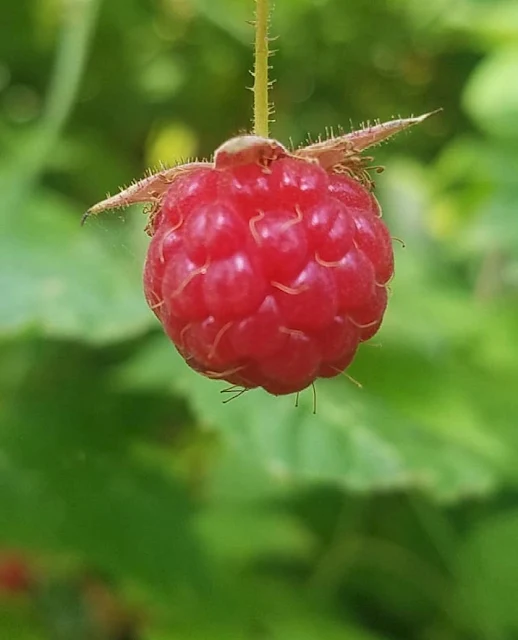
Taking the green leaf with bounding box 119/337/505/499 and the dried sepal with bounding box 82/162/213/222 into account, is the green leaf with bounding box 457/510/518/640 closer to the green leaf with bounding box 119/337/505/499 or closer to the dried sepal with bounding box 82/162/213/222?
the green leaf with bounding box 119/337/505/499

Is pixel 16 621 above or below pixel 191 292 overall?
below

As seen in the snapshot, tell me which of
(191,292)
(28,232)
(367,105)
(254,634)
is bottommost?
(254,634)

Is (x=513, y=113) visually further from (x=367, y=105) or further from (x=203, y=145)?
(x=203, y=145)

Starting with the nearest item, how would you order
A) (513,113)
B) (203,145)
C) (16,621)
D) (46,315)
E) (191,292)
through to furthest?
(191,292)
(46,315)
(16,621)
(513,113)
(203,145)

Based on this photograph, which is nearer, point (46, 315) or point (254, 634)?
point (46, 315)

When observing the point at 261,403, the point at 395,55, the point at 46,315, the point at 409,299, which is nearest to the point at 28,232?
the point at 46,315

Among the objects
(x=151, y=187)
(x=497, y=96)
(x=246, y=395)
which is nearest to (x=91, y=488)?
(x=246, y=395)

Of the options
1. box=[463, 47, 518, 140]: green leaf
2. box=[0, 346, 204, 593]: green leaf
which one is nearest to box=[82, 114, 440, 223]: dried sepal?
box=[0, 346, 204, 593]: green leaf
